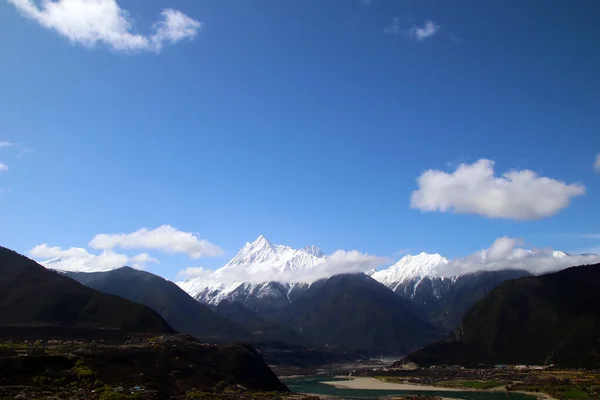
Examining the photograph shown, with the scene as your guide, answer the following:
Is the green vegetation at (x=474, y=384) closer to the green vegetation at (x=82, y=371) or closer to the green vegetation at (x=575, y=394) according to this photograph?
the green vegetation at (x=575, y=394)

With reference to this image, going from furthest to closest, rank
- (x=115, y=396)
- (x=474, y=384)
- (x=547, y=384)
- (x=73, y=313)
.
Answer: (x=73, y=313), (x=474, y=384), (x=547, y=384), (x=115, y=396)

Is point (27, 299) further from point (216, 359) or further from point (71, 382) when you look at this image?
point (71, 382)

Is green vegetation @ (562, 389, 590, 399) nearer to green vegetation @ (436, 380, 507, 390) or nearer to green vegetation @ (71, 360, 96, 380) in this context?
green vegetation @ (436, 380, 507, 390)

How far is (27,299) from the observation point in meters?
197

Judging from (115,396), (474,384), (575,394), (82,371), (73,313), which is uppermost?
(73,313)

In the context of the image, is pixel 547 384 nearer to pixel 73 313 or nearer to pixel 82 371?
pixel 82 371

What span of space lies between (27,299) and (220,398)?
5207 inches

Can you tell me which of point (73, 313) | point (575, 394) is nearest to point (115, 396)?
point (575, 394)

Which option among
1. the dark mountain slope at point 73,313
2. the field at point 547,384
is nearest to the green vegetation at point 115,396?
the dark mountain slope at point 73,313

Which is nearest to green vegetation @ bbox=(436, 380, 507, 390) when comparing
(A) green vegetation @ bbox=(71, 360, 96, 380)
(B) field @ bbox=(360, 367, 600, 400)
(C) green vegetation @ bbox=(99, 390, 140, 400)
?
(B) field @ bbox=(360, 367, 600, 400)

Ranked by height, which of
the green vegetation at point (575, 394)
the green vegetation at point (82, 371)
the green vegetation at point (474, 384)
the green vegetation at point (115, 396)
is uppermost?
the green vegetation at point (82, 371)

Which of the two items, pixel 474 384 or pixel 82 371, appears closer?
pixel 82 371

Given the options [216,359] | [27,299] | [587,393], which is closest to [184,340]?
[216,359]

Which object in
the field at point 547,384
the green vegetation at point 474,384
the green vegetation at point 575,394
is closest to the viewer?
the green vegetation at point 575,394
